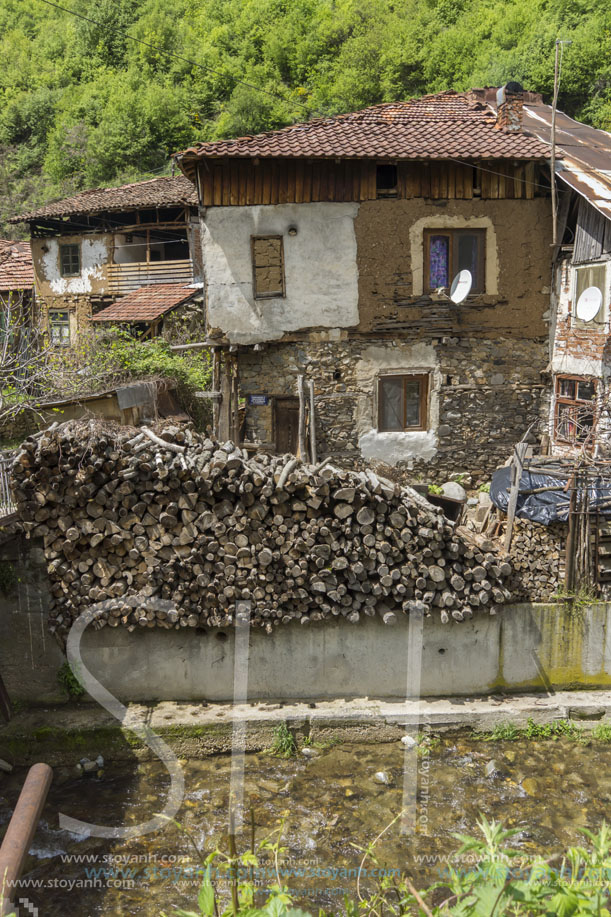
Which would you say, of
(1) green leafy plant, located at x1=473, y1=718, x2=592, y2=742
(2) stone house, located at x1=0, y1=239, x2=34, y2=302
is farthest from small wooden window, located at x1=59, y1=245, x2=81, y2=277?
(1) green leafy plant, located at x1=473, y1=718, x2=592, y2=742

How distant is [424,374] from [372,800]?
347 inches

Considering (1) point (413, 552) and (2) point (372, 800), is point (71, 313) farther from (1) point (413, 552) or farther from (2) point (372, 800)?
(2) point (372, 800)

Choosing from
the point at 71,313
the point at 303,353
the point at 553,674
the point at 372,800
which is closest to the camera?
the point at 372,800

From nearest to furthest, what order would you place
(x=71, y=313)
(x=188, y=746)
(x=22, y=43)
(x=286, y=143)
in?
(x=188, y=746), (x=286, y=143), (x=71, y=313), (x=22, y=43)

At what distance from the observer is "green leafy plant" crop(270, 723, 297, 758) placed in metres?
7.77

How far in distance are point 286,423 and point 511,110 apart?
8.38m

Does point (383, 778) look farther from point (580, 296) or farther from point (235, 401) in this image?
point (580, 296)

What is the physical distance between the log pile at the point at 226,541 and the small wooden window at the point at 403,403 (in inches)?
230

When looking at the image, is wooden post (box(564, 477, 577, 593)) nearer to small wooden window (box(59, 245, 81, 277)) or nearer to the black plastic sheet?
the black plastic sheet

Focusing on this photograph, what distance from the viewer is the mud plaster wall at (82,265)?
934 inches

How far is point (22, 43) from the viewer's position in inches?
1900

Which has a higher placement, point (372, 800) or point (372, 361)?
point (372, 361)

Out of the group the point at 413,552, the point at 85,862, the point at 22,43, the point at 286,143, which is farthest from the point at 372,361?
the point at 22,43

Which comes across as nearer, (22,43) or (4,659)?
(4,659)
